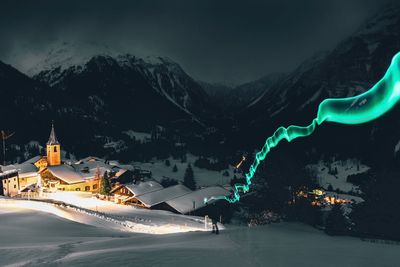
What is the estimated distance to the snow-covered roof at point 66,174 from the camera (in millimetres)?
74062

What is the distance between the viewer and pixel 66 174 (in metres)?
75.9

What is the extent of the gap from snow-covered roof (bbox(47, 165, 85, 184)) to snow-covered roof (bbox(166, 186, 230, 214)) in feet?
92.2

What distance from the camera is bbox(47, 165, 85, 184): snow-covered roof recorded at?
7406cm

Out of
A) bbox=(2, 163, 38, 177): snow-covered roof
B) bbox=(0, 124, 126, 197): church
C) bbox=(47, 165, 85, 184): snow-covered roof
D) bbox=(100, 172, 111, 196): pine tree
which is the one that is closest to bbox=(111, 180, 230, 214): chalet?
bbox=(100, 172, 111, 196): pine tree

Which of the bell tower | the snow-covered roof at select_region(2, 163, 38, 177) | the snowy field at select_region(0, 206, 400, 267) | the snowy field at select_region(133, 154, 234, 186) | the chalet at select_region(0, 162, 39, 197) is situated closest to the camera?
the snowy field at select_region(0, 206, 400, 267)

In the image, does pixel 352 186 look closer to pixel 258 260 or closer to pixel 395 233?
pixel 395 233

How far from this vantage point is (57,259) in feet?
43.8

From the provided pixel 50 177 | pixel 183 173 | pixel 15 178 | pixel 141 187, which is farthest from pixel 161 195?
pixel 183 173

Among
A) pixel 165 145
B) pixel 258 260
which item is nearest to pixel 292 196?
pixel 258 260

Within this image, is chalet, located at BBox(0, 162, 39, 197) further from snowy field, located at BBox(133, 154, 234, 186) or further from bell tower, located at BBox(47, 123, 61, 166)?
snowy field, located at BBox(133, 154, 234, 186)

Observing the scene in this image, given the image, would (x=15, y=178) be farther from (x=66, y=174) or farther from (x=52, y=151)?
(x=52, y=151)

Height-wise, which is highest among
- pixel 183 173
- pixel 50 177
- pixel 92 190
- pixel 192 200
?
pixel 50 177

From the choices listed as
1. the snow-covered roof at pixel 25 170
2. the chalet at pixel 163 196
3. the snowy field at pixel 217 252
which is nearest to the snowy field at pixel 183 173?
the chalet at pixel 163 196

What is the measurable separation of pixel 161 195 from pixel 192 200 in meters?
7.10
